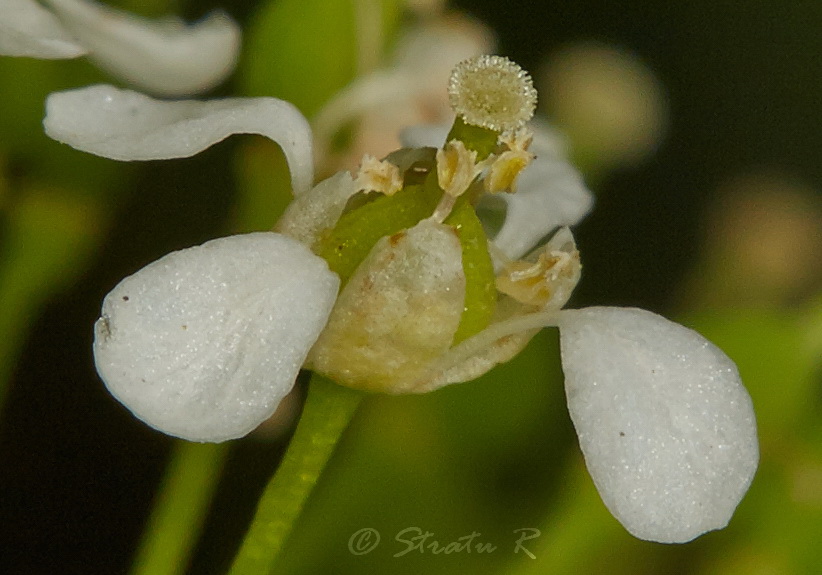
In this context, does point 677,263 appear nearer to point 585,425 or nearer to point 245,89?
point 245,89

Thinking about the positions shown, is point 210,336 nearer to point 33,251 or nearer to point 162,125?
point 162,125

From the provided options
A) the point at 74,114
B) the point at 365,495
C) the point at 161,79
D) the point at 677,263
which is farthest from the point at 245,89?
the point at 677,263

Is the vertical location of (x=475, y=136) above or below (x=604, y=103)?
above

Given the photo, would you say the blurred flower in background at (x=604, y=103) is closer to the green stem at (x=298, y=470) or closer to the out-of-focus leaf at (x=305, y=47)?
the out-of-focus leaf at (x=305, y=47)

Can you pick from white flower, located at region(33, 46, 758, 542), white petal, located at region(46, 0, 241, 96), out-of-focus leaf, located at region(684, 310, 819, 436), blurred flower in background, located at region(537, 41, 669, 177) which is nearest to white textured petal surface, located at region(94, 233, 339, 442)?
white flower, located at region(33, 46, 758, 542)

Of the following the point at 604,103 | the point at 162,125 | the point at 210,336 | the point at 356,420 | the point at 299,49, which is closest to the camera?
the point at 210,336

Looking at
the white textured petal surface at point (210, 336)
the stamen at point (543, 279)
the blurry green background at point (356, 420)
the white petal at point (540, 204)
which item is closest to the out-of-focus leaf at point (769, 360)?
the blurry green background at point (356, 420)

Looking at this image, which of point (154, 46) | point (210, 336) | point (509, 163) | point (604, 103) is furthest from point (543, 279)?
point (604, 103)
